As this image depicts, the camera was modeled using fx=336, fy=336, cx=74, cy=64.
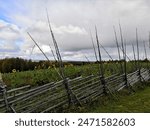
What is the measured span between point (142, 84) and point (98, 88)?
4.93 meters

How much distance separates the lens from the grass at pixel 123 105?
8.64 m

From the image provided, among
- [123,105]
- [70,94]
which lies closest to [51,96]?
[70,94]

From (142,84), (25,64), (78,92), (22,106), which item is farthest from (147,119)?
(25,64)

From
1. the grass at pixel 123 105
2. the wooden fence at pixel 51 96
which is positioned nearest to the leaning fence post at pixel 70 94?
the wooden fence at pixel 51 96

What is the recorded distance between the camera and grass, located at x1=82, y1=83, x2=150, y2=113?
28.3ft

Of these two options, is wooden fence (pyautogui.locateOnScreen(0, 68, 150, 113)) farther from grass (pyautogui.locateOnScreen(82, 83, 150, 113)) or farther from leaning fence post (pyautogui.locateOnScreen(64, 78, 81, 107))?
grass (pyautogui.locateOnScreen(82, 83, 150, 113))

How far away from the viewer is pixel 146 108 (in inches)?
356

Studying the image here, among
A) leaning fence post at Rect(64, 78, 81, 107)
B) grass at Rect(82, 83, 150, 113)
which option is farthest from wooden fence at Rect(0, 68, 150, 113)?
grass at Rect(82, 83, 150, 113)

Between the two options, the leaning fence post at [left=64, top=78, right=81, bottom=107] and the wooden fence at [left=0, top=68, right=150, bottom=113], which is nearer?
the wooden fence at [left=0, top=68, right=150, bottom=113]

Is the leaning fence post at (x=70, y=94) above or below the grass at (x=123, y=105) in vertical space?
above

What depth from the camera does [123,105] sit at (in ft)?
31.0

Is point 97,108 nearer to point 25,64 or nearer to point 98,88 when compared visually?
point 98,88

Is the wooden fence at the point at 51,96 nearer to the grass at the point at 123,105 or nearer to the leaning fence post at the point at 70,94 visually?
the leaning fence post at the point at 70,94

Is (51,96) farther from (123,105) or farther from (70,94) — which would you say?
(123,105)
